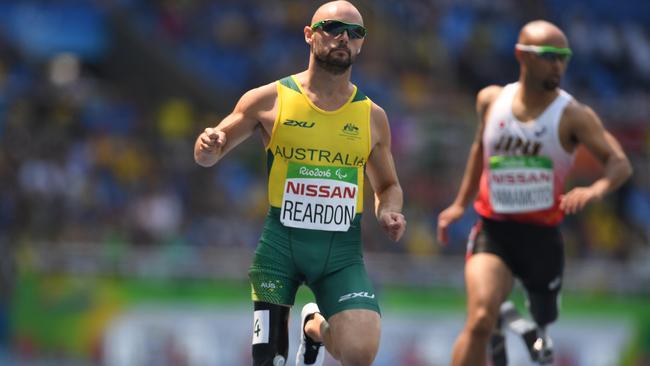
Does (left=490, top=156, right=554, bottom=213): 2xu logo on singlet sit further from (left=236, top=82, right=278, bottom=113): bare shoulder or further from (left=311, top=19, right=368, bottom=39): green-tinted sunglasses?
(left=236, top=82, right=278, bottom=113): bare shoulder

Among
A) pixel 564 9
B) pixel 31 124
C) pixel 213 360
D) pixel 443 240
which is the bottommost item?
pixel 213 360

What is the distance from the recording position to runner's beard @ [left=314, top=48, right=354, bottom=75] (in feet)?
28.3

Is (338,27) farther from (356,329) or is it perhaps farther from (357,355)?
(357,355)

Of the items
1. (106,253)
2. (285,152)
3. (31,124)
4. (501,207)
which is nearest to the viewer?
(285,152)

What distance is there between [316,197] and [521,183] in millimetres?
2339

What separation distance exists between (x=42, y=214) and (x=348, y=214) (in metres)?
10.4

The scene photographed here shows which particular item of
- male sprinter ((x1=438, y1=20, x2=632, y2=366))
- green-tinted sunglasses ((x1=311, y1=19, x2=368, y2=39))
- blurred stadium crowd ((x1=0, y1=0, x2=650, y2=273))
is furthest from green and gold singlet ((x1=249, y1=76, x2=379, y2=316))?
blurred stadium crowd ((x1=0, y1=0, x2=650, y2=273))

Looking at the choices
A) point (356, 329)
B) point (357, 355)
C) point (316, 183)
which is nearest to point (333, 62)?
point (316, 183)

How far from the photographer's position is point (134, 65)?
77.1 feet

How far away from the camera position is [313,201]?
8.66 metres

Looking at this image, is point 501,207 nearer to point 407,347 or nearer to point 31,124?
point 407,347

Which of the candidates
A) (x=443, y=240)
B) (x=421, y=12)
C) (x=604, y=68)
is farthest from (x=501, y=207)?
(x=604, y=68)

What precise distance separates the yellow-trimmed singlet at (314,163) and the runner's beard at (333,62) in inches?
10.2

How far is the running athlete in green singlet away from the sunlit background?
28.1 ft
